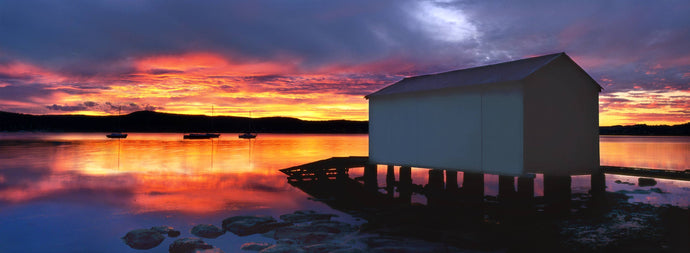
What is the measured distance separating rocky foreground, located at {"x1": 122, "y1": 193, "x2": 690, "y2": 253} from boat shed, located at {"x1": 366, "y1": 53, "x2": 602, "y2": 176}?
217cm

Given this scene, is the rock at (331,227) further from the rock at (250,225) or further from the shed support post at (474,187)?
the shed support post at (474,187)

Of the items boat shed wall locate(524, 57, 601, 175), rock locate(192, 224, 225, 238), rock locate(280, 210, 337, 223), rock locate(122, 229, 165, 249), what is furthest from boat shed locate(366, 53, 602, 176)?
rock locate(122, 229, 165, 249)

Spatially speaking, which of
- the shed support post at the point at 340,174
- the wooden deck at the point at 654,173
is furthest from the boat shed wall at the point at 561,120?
the shed support post at the point at 340,174

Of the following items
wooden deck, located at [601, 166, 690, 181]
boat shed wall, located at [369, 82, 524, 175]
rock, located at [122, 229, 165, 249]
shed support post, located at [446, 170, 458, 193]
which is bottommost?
rock, located at [122, 229, 165, 249]

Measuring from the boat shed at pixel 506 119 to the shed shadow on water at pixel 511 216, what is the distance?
1600mm

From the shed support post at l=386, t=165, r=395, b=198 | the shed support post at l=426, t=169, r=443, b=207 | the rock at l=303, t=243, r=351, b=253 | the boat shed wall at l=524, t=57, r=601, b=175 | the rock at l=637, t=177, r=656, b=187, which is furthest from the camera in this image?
the rock at l=637, t=177, r=656, b=187

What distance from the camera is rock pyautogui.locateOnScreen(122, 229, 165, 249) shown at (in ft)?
41.7

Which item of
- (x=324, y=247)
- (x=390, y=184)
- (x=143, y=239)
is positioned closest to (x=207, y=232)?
(x=143, y=239)

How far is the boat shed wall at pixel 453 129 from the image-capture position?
52.2 ft

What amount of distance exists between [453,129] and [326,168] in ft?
36.7

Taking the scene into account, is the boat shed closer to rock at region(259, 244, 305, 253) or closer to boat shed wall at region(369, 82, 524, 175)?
boat shed wall at region(369, 82, 524, 175)

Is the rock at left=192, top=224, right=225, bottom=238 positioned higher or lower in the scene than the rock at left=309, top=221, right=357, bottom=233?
lower

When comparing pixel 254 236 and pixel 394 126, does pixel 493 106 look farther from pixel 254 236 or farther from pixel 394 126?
pixel 254 236

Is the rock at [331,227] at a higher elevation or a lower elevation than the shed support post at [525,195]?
lower
